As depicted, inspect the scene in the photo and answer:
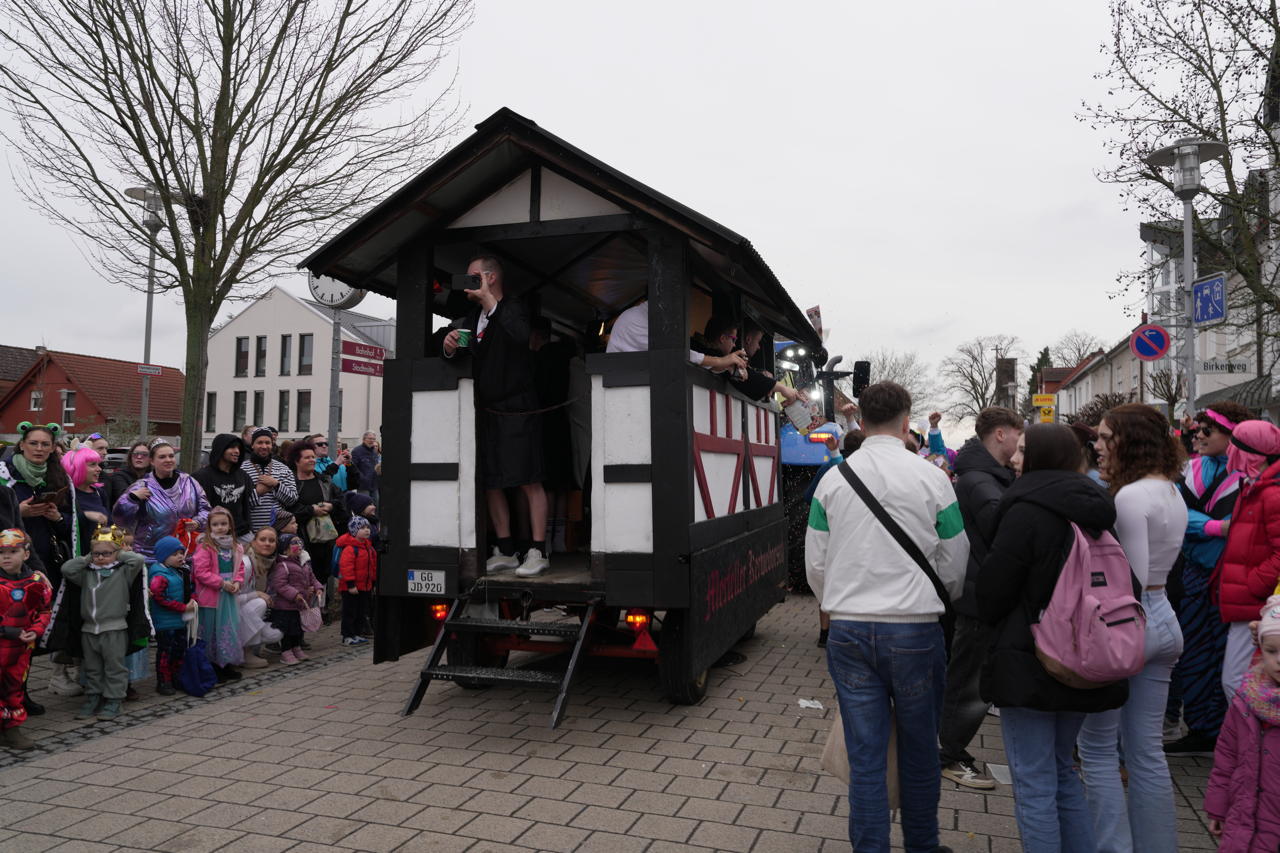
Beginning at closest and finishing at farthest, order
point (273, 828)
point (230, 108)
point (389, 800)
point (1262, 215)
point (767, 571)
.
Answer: point (273, 828), point (389, 800), point (767, 571), point (230, 108), point (1262, 215)

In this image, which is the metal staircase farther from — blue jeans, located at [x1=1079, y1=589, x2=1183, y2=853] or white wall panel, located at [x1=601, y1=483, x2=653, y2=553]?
blue jeans, located at [x1=1079, y1=589, x2=1183, y2=853]

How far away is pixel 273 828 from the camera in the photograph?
375cm

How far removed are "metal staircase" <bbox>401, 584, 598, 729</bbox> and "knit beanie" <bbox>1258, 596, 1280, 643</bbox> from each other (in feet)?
10.4

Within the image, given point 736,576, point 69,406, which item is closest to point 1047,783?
point 736,576

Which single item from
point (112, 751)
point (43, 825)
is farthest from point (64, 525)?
point (43, 825)

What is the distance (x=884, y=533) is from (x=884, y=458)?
30 centimetres

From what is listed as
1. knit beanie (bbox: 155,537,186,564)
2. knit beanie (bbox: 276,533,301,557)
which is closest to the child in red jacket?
knit beanie (bbox: 276,533,301,557)

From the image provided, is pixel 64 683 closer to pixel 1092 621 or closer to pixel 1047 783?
pixel 1047 783

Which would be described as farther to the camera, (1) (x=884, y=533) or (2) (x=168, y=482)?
(2) (x=168, y=482)

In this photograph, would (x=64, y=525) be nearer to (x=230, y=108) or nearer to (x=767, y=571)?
(x=767, y=571)

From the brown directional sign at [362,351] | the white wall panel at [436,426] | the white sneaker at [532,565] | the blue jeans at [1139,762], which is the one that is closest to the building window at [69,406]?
the brown directional sign at [362,351]

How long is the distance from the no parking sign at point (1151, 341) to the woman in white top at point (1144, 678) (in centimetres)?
899

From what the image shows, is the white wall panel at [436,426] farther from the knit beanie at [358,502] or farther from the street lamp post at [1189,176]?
the street lamp post at [1189,176]

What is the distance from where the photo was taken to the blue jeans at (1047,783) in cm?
295
